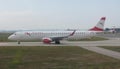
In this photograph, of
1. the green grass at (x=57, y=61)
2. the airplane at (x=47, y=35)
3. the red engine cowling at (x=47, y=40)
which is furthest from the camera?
the airplane at (x=47, y=35)

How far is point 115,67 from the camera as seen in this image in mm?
17234

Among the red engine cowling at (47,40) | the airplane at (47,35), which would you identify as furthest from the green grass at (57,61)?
the airplane at (47,35)

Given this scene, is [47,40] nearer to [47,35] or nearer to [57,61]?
[47,35]

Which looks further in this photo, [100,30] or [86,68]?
[100,30]

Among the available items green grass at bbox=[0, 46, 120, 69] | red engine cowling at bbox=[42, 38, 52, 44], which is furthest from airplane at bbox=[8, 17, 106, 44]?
green grass at bbox=[0, 46, 120, 69]

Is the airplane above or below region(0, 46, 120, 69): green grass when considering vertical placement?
above

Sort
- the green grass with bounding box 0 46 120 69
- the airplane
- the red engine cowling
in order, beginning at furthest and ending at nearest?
the airplane → the red engine cowling → the green grass with bounding box 0 46 120 69

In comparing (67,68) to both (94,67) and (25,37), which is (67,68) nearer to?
(94,67)

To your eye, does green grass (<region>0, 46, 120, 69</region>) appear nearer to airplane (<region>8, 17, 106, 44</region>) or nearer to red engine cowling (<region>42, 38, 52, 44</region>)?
red engine cowling (<region>42, 38, 52, 44</region>)

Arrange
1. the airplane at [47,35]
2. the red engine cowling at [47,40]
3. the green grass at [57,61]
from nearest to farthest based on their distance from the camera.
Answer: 1. the green grass at [57,61]
2. the red engine cowling at [47,40]
3. the airplane at [47,35]

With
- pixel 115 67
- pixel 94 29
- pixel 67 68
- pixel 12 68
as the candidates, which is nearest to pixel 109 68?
pixel 115 67

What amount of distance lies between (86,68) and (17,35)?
115 feet

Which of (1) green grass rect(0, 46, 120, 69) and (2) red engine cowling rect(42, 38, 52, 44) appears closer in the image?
(1) green grass rect(0, 46, 120, 69)

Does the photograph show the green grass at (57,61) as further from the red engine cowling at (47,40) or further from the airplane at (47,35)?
the airplane at (47,35)
